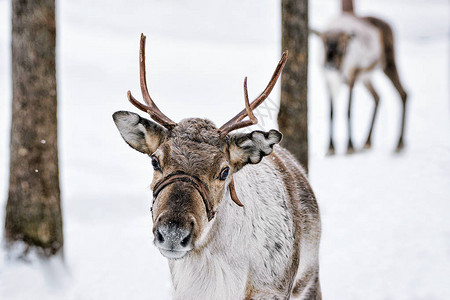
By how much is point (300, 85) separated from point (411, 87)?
487 inches

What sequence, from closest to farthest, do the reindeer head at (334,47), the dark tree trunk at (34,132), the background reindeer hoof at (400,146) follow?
the dark tree trunk at (34,132) < the reindeer head at (334,47) < the background reindeer hoof at (400,146)

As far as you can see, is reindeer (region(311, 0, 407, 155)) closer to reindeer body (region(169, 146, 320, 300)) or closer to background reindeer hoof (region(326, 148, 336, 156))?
background reindeer hoof (region(326, 148, 336, 156))

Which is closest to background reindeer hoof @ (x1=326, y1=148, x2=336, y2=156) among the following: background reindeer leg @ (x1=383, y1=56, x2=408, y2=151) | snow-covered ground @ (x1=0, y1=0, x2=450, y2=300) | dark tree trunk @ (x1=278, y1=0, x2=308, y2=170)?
snow-covered ground @ (x1=0, y1=0, x2=450, y2=300)

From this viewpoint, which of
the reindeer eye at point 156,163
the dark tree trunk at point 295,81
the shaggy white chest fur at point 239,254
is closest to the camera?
the reindeer eye at point 156,163

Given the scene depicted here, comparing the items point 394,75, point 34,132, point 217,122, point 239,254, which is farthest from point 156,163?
point 217,122

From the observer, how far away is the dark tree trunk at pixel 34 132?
17.3 ft

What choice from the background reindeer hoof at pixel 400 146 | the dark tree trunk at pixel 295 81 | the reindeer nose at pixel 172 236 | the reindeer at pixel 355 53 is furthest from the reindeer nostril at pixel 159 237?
the background reindeer hoof at pixel 400 146

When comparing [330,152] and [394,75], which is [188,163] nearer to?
[330,152]

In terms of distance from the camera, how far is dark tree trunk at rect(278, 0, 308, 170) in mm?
6227

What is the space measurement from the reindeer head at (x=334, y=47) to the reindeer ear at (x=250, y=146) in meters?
7.06

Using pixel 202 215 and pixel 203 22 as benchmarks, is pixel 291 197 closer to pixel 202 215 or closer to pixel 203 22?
pixel 202 215

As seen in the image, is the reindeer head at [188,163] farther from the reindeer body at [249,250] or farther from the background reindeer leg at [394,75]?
the background reindeer leg at [394,75]

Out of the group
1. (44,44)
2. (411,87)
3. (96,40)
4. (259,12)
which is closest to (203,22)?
(259,12)

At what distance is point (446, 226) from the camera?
22.5 ft
